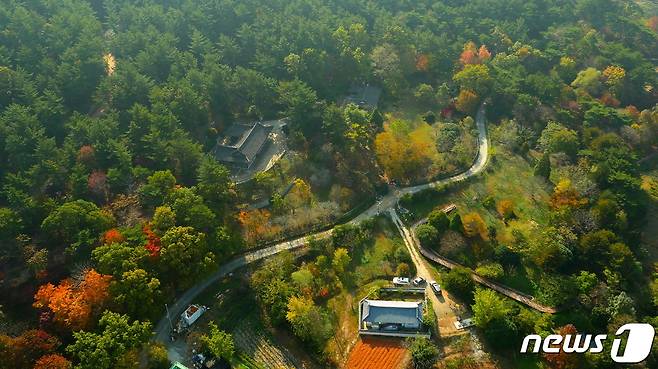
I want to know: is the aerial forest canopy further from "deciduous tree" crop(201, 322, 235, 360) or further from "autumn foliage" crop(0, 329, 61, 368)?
"deciduous tree" crop(201, 322, 235, 360)

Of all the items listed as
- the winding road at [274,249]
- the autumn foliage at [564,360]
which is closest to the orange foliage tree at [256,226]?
the winding road at [274,249]

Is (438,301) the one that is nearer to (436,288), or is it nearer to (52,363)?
(436,288)

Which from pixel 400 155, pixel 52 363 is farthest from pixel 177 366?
pixel 400 155

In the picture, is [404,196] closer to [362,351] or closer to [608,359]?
[362,351]

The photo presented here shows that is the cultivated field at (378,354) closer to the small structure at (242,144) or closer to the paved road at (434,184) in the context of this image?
the paved road at (434,184)

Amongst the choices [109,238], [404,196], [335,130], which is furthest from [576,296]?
[109,238]
